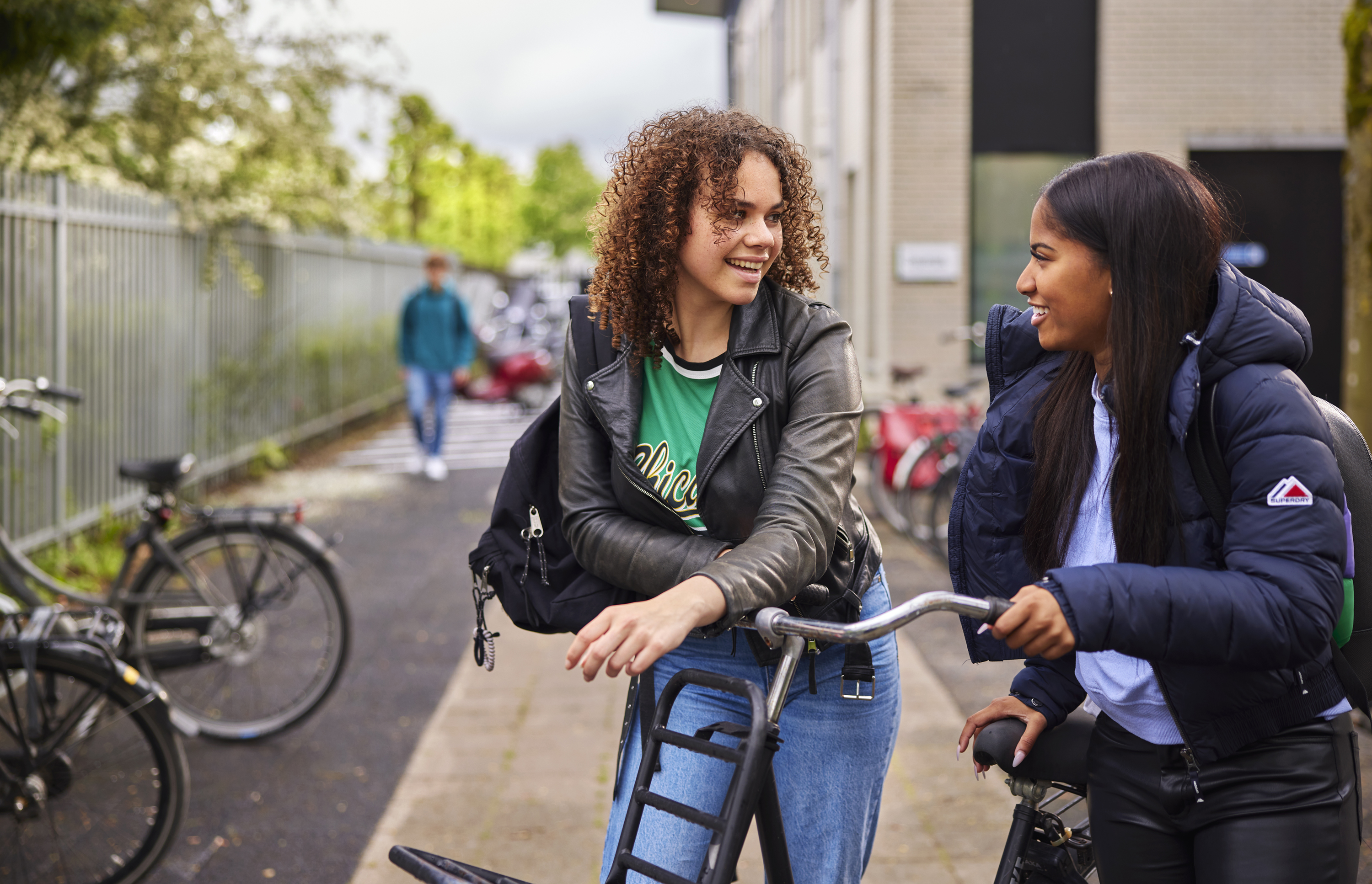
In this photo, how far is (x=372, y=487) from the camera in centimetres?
1170

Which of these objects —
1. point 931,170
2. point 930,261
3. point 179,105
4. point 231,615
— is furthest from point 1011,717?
point 931,170

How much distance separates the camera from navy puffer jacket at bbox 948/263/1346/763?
164 centimetres

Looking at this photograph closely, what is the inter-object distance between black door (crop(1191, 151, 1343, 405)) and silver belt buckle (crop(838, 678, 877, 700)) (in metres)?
11.5

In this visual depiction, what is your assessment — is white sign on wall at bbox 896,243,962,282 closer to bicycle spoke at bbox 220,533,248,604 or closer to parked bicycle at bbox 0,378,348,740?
parked bicycle at bbox 0,378,348,740

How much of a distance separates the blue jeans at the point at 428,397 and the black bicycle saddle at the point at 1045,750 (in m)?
10.7

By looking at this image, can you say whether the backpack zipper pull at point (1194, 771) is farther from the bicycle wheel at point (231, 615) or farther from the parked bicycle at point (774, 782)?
the bicycle wheel at point (231, 615)

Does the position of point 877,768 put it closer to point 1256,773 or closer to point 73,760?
point 1256,773

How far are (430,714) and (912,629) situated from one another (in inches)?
108

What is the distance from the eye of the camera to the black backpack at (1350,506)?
5.97 ft

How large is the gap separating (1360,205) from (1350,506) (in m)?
4.38

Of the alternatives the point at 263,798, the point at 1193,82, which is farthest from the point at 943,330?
the point at 263,798

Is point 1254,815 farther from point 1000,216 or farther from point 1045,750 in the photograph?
point 1000,216

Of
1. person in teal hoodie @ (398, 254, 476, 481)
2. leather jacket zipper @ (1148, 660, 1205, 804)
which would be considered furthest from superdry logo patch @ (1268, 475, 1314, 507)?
person in teal hoodie @ (398, 254, 476, 481)

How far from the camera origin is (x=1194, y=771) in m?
1.90
